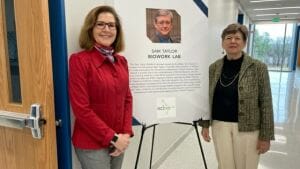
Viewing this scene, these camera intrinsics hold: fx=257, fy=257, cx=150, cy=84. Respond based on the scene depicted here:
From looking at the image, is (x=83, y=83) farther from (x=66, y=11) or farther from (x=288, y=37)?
(x=288, y=37)

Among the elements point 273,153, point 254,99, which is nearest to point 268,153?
point 273,153

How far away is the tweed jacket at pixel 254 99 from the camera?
184cm

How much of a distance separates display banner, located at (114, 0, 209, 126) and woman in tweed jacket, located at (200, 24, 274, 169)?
5.7 inches

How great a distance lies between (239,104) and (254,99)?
4.3 inches

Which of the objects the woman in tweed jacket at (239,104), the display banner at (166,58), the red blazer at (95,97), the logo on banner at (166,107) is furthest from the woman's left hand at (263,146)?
the red blazer at (95,97)

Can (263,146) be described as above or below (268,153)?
above

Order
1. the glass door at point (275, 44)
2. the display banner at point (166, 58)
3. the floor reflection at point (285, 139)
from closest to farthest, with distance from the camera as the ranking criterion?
the display banner at point (166, 58)
the floor reflection at point (285, 139)
the glass door at point (275, 44)

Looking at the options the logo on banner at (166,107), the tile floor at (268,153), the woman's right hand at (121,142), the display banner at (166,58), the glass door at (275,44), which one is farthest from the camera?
the glass door at (275,44)

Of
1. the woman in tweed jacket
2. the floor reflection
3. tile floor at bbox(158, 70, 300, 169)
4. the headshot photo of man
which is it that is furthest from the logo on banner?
the floor reflection

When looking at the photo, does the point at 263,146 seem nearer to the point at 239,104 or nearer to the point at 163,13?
the point at 239,104

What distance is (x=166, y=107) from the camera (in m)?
1.94

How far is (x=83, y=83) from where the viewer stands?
1.37m

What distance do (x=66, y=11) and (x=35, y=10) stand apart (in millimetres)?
299

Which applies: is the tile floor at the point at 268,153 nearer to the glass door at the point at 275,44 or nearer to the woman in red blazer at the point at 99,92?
the woman in red blazer at the point at 99,92
